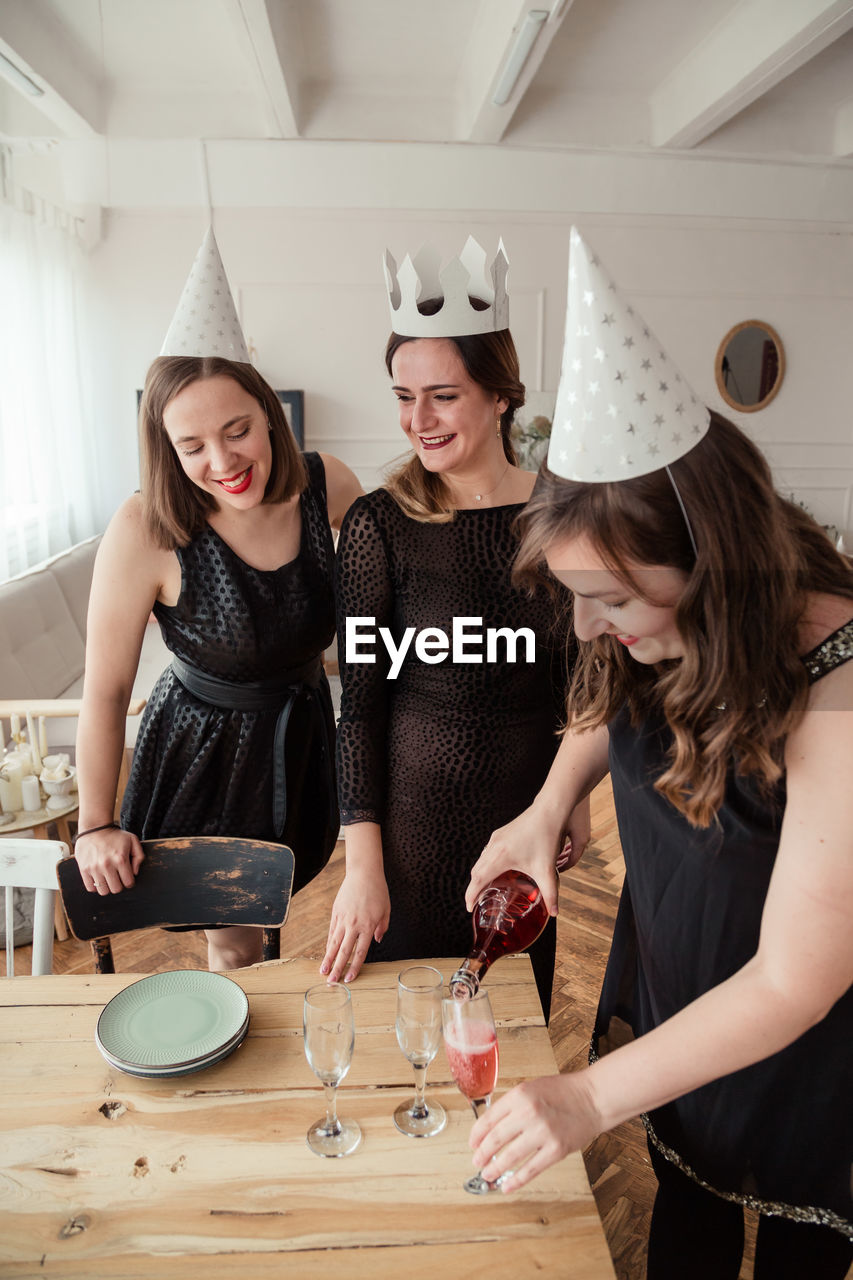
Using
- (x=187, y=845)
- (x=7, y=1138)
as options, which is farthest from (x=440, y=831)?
(x=7, y=1138)

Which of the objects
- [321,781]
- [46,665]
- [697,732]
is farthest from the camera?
[46,665]

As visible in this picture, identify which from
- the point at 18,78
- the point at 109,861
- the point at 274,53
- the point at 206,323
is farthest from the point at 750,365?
the point at 109,861

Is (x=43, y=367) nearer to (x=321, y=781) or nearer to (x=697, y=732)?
(x=321, y=781)

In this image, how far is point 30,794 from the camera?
8.02ft

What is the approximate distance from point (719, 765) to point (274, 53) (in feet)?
13.4

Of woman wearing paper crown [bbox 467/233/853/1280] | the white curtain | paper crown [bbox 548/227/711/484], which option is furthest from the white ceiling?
woman wearing paper crown [bbox 467/233/853/1280]

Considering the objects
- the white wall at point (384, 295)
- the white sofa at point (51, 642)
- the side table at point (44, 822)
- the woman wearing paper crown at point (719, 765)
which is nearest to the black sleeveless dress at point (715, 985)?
the woman wearing paper crown at point (719, 765)

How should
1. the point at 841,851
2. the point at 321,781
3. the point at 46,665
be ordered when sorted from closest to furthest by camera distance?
the point at 841,851 → the point at 321,781 → the point at 46,665

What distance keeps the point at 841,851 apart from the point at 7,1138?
0.89m

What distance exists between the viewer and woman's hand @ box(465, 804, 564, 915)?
3.57ft

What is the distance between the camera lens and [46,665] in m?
3.49

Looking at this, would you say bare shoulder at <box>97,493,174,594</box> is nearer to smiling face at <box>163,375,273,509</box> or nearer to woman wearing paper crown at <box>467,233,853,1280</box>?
smiling face at <box>163,375,273,509</box>

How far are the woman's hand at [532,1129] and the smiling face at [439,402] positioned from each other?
2.71 feet

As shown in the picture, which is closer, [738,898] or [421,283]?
[738,898]
